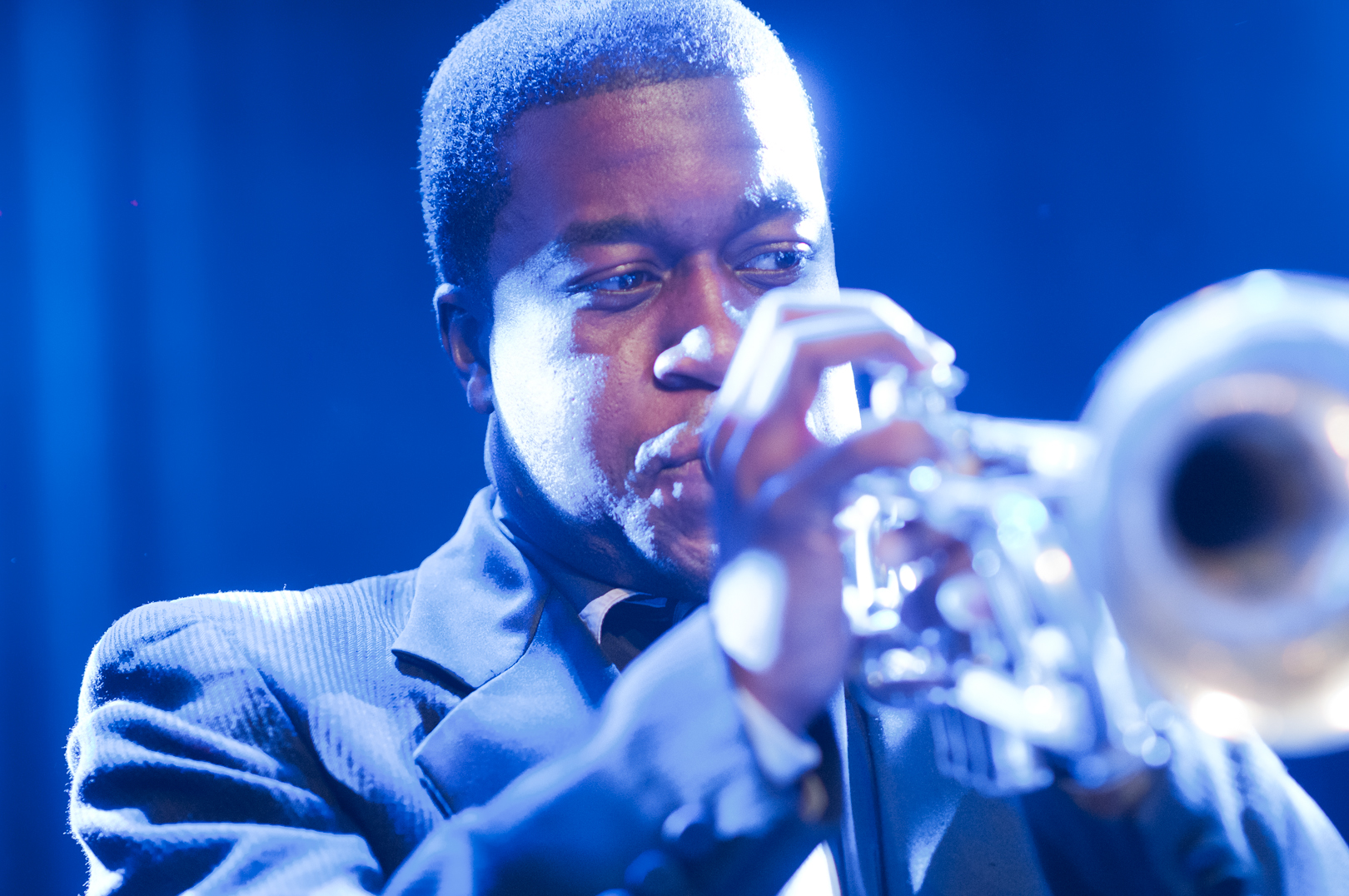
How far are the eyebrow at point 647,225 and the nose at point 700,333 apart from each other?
106 mm

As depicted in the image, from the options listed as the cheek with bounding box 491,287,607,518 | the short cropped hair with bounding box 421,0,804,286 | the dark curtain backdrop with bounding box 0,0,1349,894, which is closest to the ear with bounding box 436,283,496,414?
the short cropped hair with bounding box 421,0,804,286

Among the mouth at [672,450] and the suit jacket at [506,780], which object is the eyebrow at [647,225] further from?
the suit jacket at [506,780]

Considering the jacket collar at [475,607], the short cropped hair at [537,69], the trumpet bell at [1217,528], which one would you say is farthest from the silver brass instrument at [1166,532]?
the short cropped hair at [537,69]

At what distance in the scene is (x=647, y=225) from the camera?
6.79ft

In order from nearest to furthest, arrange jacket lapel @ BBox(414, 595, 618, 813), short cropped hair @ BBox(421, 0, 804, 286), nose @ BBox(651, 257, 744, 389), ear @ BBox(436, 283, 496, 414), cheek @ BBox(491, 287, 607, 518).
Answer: jacket lapel @ BBox(414, 595, 618, 813) → nose @ BBox(651, 257, 744, 389) → cheek @ BBox(491, 287, 607, 518) → short cropped hair @ BBox(421, 0, 804, 286) → ear @ BBox(436, 283, 496, 414)

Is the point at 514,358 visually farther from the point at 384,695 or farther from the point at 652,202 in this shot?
the point at 384,695

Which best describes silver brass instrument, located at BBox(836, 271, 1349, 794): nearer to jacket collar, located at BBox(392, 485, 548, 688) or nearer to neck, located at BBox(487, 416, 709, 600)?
neck, located at BBox(487, 416, 709, 600)

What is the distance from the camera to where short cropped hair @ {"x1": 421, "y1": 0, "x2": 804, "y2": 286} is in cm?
221

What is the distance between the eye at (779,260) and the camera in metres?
2.15

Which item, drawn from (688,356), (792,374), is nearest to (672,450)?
(688,356)

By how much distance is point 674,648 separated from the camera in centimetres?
137

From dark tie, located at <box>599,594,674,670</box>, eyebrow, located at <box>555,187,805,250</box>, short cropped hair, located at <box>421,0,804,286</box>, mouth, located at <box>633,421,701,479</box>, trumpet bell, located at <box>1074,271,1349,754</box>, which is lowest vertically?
trumpet bell, located at <box>1074,271,1349,754</box>

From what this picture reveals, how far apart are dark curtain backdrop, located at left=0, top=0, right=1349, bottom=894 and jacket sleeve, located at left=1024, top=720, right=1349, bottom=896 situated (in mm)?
1551

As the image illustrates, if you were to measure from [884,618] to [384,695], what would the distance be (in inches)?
39.5
